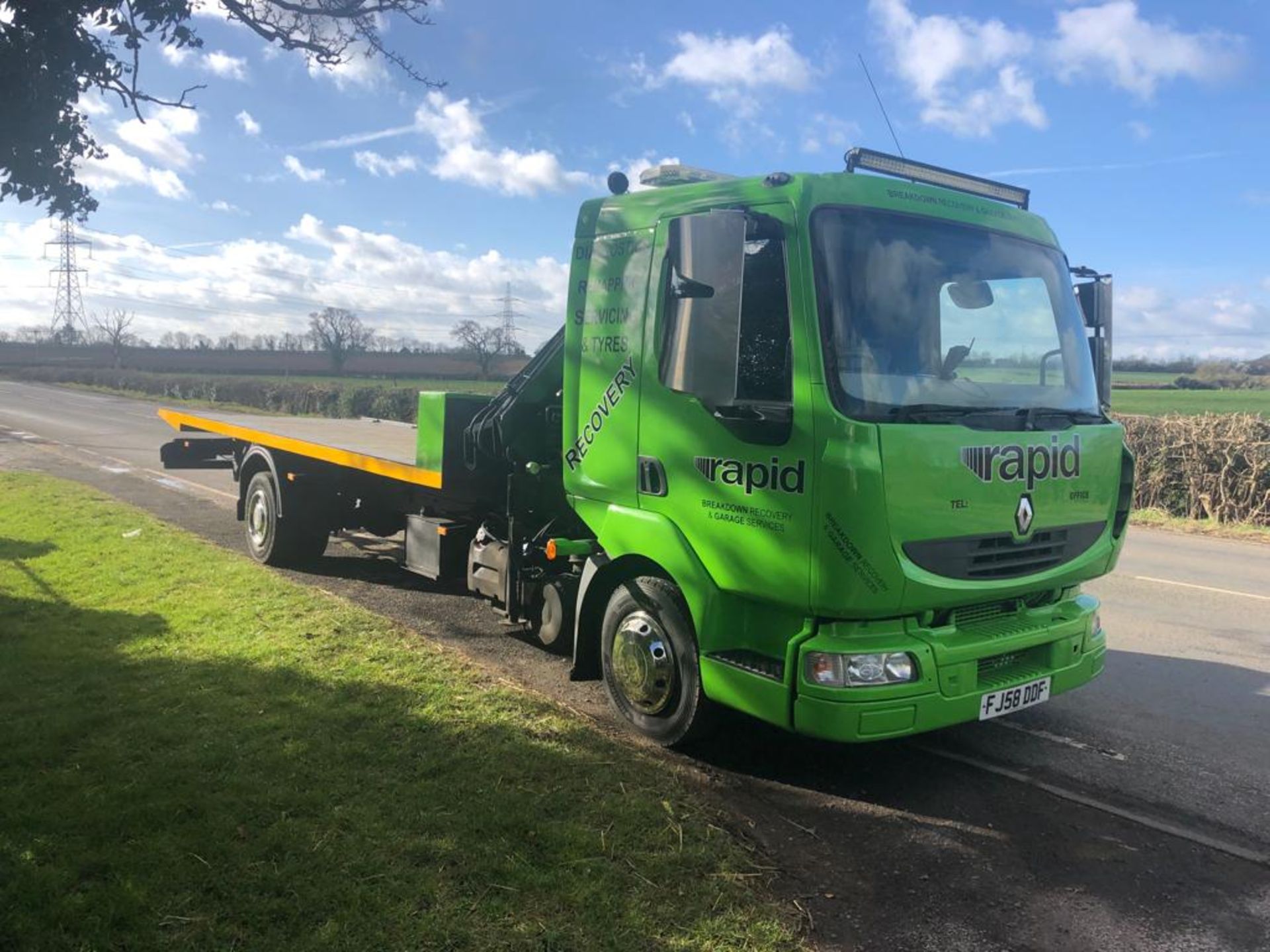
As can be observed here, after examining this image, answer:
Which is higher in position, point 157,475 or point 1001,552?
point 1001,552

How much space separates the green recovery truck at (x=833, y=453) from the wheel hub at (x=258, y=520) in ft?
13.8

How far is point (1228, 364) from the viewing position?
35.2 meters

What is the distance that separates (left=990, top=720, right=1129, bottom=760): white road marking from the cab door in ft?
6.65

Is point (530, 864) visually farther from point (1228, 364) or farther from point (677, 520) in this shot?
point (1228, 364)

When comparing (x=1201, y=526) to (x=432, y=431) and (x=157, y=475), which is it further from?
(x=157, y=475)

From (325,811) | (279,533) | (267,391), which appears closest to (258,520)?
(279,533)

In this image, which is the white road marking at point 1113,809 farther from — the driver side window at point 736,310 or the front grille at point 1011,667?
the driver side window at point 736,310

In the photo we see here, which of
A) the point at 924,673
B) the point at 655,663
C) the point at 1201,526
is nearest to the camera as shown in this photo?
the point at 924,673

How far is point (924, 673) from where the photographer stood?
3643 mm

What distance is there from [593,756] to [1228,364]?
3931 cm

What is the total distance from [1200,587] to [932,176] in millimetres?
6579

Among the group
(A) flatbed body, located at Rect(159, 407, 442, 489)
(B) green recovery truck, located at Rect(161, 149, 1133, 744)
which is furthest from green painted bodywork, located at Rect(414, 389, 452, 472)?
(B) green recovery truck, located at Rect(161, 149, 1133, 744)

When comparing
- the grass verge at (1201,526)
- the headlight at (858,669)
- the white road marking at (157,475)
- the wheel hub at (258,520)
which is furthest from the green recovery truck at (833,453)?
the grass verge at (1201,526)

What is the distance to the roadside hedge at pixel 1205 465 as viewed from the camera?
13727 millimetres
